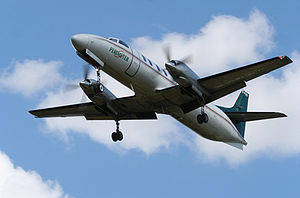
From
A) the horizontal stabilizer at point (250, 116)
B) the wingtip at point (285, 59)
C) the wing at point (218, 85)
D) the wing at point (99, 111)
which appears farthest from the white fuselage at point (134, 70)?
the wingtip at point (285, 59)

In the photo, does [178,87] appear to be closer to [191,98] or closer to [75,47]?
[191,98]

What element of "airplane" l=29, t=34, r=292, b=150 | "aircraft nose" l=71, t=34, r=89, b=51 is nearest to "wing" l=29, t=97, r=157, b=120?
"airplane" l=29, t=34, r=292, b=150

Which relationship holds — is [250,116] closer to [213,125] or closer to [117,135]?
[213,125]

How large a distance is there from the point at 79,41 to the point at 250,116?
41.5 ft

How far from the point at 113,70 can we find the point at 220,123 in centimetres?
842

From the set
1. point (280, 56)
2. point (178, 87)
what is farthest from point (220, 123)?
point (280, 56)

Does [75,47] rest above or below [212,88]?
below

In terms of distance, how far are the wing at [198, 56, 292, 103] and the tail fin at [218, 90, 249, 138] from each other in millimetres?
6321

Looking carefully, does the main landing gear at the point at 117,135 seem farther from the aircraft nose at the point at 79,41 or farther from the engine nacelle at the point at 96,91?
the aircraft nose at the point at 79,41

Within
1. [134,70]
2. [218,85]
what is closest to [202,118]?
[218,85]

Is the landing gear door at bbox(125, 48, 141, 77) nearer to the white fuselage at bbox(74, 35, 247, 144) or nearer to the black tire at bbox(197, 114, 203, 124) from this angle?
the white fuselage at bbox(74, 35, 247, 144)

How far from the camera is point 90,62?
24734 millimetres

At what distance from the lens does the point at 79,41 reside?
2405 cm

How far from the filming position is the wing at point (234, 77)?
952 inches
